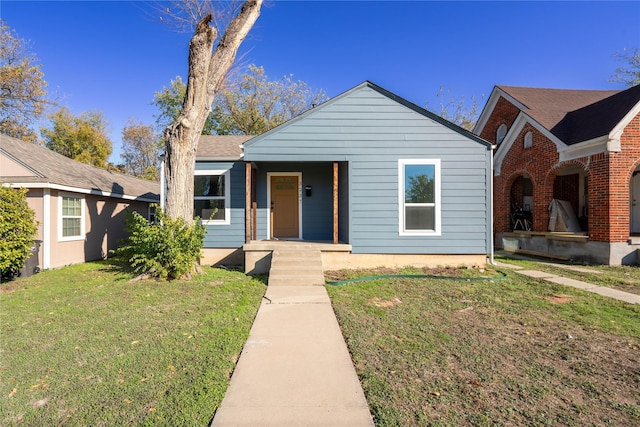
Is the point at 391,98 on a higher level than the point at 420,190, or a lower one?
higher

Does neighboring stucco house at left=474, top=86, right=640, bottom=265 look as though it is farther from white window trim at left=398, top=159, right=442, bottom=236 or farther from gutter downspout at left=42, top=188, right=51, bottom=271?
gutter downspout at left=42, top=188, right=51, bottom=271

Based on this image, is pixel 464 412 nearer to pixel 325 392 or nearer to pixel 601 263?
pixel 325 392

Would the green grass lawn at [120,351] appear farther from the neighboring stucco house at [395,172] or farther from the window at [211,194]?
the neighboring stucco house at [395,172]

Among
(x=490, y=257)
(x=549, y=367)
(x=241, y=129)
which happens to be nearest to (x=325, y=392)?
(x=549, y=367)

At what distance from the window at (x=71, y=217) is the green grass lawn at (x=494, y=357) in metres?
8.73

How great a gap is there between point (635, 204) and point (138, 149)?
1582 inches

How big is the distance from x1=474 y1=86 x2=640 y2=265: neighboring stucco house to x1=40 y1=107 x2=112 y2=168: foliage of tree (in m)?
30.3

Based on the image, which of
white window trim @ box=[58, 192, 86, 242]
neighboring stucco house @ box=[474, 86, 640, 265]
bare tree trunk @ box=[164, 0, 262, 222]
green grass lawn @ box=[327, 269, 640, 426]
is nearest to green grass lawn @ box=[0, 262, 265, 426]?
green grass lawn @ box=[327, 269, 640, 426]

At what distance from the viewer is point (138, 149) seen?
34.6 metres

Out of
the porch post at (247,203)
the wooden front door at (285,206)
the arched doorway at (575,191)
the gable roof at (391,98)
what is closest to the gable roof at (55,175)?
the porch post at (247,203)

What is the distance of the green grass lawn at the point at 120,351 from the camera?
241cm

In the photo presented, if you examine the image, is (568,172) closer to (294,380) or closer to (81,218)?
(294,380)

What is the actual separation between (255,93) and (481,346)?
83.4 ft

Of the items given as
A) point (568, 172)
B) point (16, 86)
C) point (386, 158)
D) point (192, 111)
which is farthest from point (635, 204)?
point (16, 86)
